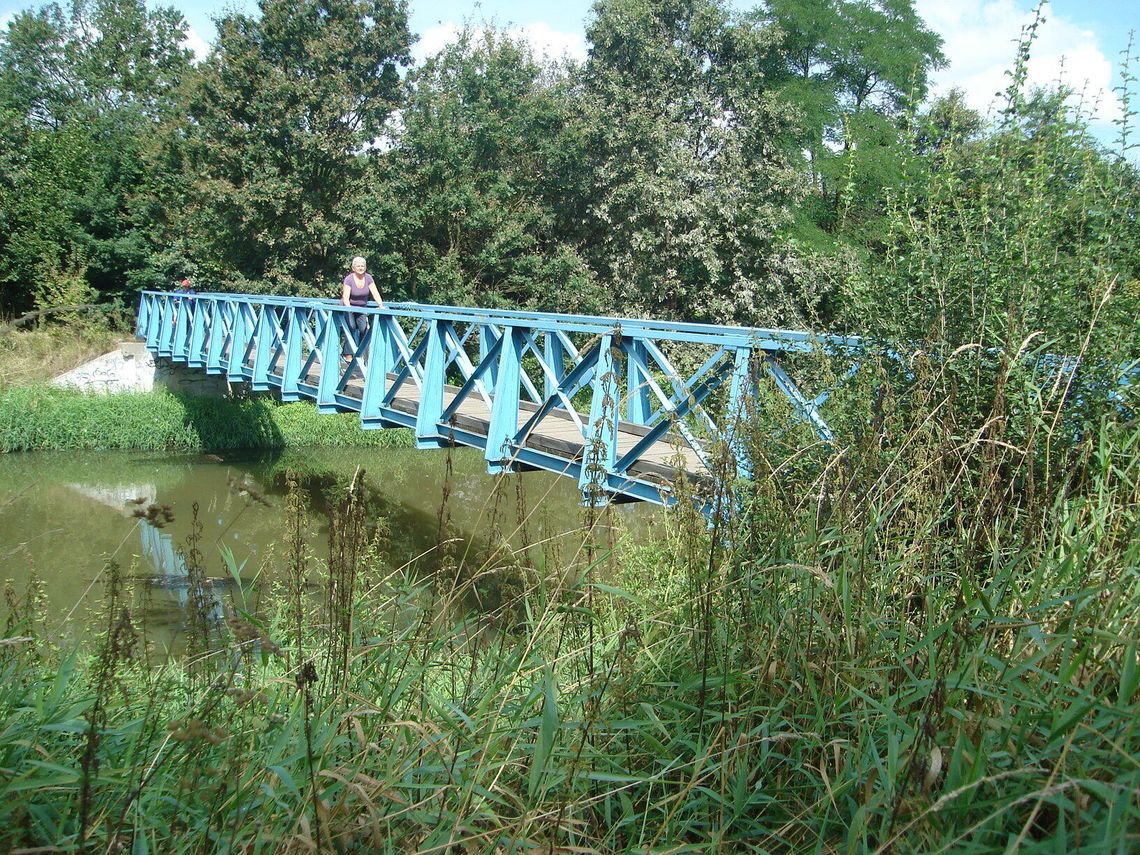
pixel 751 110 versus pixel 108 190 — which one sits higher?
pixel 751 110

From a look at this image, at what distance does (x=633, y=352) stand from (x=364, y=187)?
54.8 feet

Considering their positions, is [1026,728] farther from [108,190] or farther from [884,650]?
[108,190]

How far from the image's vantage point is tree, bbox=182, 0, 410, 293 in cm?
1959

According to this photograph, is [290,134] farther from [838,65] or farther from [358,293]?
[838,65]

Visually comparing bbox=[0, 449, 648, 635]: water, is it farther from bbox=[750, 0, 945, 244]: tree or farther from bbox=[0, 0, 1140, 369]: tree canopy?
bbox=[750, 0, 945, 244]: tree

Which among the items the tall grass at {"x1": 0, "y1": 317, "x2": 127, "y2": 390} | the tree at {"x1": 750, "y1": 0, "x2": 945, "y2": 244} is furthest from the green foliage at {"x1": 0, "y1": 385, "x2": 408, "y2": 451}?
the tree at {"x1": 750, "y1": 0, "x2": 945, "y2": 244}

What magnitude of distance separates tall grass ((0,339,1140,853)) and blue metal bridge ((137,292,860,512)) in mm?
441

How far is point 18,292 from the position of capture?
77.4 feet

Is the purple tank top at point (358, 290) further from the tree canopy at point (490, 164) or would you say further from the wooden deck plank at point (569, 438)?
the tree canopy at point (490, 164)

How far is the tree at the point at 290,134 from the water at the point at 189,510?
5.27m

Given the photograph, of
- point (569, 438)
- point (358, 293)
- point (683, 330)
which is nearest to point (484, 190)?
point (358, 293)

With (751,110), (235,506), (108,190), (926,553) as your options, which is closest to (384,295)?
(108,190)

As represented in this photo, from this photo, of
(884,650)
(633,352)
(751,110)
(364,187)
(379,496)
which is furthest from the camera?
(364,187)

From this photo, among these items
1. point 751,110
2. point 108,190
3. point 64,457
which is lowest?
point 64,457
